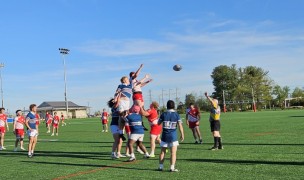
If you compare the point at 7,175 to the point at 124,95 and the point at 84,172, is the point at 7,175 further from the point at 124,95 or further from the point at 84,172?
the point at 124,95

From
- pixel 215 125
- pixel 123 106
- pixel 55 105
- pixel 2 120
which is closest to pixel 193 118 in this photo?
pixel 215 125

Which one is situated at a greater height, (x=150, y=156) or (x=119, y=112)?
(x=119, y=112)

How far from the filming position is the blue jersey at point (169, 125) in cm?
932

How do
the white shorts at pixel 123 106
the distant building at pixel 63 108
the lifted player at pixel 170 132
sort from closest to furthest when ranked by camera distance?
1. the lifted player at pixel 170 132
2. the white shorts at pixel 123 106
3. the distant building at pixel 63 108

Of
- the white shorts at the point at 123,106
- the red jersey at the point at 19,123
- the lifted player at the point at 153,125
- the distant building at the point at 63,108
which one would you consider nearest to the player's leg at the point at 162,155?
the lifted player at the point at 153,125

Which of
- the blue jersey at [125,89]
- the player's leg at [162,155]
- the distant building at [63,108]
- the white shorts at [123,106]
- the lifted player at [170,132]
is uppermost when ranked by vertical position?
the distant building at [63,108]

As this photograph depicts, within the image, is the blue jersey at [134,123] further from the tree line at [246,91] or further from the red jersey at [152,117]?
the tree line at [246,91]

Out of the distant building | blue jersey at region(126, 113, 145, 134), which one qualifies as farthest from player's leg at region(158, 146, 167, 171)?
the distant building

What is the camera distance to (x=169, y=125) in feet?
30.7

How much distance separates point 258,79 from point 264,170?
10060 cm

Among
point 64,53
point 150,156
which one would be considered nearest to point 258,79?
point 64,53

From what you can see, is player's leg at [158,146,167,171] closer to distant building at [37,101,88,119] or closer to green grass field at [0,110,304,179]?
green grass field at [0,110,304,179]

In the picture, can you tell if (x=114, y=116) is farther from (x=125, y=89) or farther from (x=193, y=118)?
(x=193, y=118)

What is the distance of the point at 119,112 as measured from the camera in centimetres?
1160
